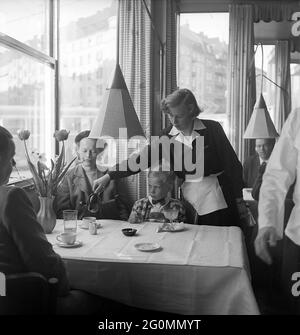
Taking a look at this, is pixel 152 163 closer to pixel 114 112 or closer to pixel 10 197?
pixel 114 112

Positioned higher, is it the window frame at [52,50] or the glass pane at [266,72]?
the window frame at [52,50]

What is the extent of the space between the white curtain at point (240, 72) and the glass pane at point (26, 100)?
84cm

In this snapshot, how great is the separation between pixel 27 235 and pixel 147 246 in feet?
1.33

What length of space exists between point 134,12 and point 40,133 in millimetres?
746

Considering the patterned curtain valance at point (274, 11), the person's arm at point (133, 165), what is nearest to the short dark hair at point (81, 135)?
the person's arm at point (133, 165)

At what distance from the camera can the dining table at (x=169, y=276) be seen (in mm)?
1128

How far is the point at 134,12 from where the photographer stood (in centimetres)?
213

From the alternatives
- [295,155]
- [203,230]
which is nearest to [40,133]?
[203,230]

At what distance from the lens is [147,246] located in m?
1.32

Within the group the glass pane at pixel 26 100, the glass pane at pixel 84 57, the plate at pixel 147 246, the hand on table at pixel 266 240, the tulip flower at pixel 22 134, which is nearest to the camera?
the hand on table at pixel 266 240

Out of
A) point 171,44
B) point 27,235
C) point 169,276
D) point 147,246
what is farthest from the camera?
point 171,44

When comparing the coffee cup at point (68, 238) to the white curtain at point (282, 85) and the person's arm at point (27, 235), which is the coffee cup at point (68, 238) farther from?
the white curtain at point (282, 85)

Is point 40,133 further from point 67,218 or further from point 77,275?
point 77,275

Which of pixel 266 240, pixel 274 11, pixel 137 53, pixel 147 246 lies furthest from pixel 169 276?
pixel 137 53
